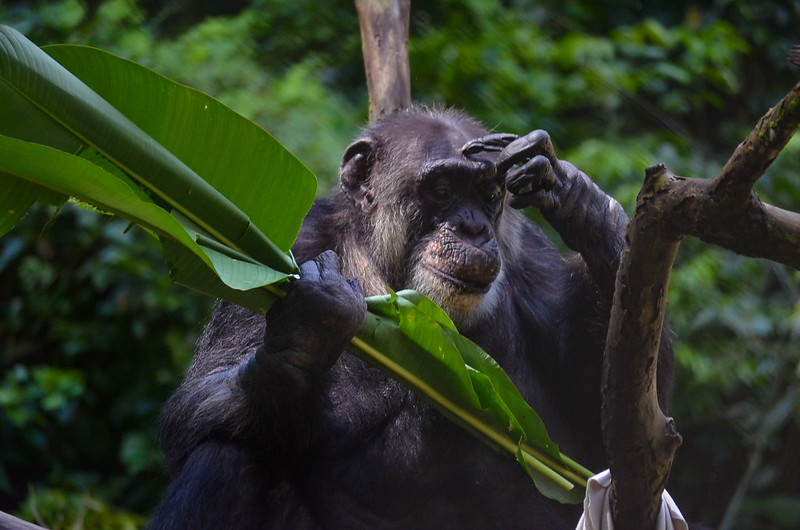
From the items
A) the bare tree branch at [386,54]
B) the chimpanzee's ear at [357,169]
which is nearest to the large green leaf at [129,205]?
the chimpanzee's ear at [357,169]

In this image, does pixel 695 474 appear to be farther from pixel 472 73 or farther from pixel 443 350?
pixel 443 350

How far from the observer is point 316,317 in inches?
89.0

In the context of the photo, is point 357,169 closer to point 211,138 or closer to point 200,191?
point 211,138

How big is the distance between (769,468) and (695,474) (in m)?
0.43

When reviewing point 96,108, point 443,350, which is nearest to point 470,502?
point 443,350

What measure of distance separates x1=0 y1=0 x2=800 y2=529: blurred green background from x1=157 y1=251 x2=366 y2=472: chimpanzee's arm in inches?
83.0

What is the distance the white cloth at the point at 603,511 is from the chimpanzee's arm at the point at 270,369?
0.69 m

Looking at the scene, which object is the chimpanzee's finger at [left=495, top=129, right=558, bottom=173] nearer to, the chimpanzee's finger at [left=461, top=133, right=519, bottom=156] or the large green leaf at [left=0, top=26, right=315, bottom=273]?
the chimpanzee's finger at [left=461, top=133, right=519, bottom=156]

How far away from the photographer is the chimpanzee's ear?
3383 millimetres

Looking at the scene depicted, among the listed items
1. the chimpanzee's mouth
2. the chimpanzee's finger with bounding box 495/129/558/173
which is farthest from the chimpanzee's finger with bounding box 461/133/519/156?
the chimpanzee's mouth

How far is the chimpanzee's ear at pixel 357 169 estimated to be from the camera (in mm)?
3383

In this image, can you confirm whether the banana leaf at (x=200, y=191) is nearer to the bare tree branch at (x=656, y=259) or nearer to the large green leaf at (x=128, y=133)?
the large green leaf at (x=128, y=133)

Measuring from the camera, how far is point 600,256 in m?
2.78

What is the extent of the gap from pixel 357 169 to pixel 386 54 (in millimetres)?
733
